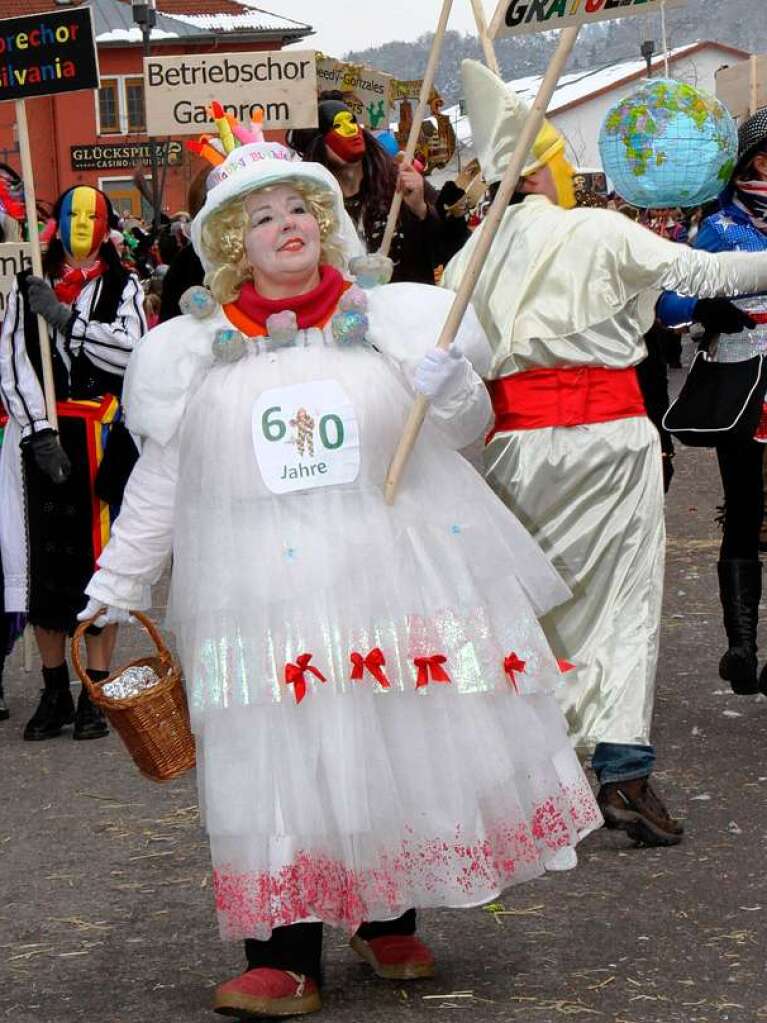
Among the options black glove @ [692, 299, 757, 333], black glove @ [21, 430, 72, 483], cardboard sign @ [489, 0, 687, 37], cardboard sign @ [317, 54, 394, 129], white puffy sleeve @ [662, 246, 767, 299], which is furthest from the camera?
cardboard sign @ [317, 54, 394, 129]

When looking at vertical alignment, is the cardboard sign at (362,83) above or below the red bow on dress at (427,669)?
above

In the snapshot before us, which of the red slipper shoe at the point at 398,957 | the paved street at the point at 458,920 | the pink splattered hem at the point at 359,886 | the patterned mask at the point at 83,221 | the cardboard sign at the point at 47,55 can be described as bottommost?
the paved street at the point at 458,920

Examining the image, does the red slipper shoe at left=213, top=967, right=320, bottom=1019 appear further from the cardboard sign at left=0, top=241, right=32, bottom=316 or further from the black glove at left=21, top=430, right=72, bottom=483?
the cardboard sign at left=0, top=241, right=32, bottom=316

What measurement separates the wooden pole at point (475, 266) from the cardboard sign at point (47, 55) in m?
3.34

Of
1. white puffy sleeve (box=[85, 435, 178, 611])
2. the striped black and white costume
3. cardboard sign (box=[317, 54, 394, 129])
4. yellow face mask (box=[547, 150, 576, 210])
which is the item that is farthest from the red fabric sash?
cardboard sign (box=[317, 54, 394, 129])

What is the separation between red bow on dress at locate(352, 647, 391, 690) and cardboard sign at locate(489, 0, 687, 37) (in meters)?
1.48

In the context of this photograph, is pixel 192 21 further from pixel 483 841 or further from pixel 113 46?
pixel 483 841

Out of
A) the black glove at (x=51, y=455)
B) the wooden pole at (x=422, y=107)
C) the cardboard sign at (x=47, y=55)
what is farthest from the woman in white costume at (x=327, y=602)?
the cardboard sign at (x=47, y=55)

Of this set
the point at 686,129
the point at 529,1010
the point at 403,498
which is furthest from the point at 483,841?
the point at 686,129

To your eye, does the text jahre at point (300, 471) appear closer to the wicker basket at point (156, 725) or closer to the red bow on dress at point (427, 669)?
the red bow on dress at point (427, 669)

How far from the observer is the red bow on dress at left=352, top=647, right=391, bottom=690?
4.13 metres

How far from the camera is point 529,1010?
4250 millimetres

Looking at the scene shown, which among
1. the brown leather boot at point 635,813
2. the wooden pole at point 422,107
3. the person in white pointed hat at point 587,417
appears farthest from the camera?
the wooden pole at point 422,107

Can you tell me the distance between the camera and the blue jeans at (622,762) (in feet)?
17.8
